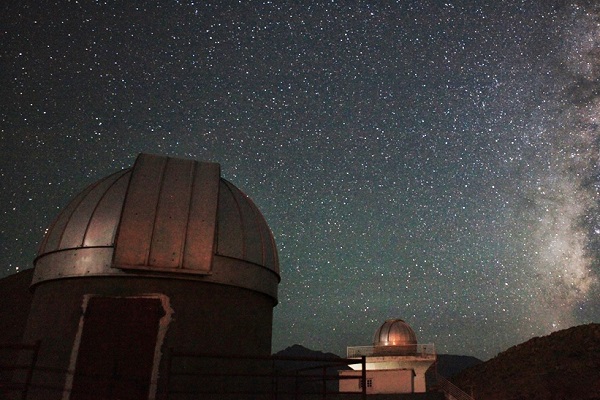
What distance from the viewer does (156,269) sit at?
718 centimetres

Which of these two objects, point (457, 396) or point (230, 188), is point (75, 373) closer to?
point (230, 188)

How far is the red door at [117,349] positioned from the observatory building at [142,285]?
15 millimetres

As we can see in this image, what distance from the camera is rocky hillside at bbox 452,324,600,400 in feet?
87.6

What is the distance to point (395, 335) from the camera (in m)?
24.2

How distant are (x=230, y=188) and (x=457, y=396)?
1539 centimetres

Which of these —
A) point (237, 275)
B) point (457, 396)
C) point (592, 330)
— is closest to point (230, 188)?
point (237, 275)

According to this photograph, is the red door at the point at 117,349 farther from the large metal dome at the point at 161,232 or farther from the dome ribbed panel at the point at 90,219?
the dome ribbed panel at the point at 90,219

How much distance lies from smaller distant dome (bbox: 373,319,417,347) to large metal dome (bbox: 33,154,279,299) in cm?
1707

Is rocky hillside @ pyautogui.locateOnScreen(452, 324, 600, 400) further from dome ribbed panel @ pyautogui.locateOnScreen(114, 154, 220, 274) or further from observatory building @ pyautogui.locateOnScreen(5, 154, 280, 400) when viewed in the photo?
dome ribbed panel @ pyautogui.locateOnScreen(114, 154, 220, 274)

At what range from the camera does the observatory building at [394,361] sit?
829 inches

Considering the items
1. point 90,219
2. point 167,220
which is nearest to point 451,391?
point 167,220

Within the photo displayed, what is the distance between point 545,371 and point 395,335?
14.3 meters

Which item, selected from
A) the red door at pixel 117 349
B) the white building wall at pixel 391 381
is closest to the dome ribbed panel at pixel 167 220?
the red door at pixel 117 349

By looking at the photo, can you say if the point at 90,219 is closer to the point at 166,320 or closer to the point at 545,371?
the point at 166,320
